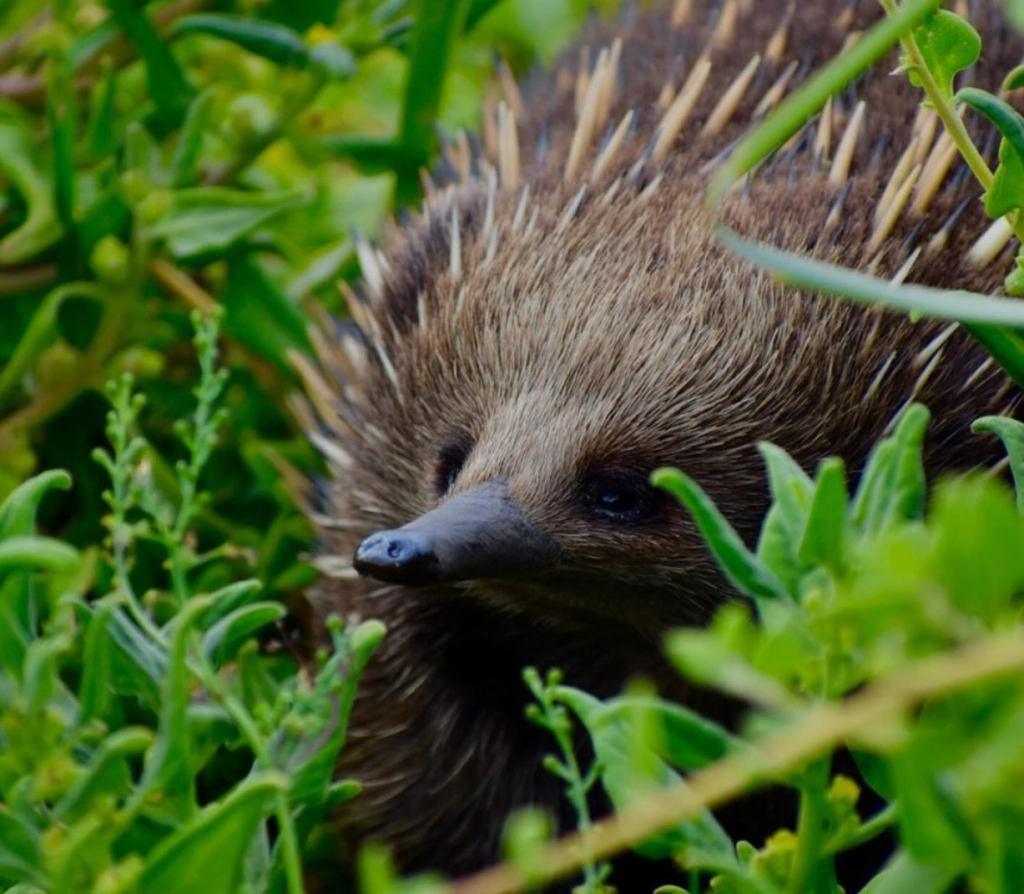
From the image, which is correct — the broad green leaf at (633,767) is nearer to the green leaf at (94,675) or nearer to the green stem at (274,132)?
the green leaf at (94,675)

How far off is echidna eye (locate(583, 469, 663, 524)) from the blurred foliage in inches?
25.4

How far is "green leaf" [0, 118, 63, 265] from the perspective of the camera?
1982mm

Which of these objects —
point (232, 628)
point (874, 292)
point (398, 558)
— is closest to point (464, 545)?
point (398, 558)

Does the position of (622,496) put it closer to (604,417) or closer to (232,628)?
(604,417)

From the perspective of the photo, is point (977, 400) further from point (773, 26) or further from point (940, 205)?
point (773, 26)

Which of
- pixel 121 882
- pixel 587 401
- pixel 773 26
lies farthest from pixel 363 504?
pixel 121 882

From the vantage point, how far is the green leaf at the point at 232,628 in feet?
3.85

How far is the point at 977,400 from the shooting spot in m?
1.47

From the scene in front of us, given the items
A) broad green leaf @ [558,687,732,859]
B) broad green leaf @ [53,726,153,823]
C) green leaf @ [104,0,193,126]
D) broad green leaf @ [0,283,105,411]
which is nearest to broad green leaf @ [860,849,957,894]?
broad green leaf @ [558,687,732,859]

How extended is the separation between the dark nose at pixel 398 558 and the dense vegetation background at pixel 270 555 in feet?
0.18

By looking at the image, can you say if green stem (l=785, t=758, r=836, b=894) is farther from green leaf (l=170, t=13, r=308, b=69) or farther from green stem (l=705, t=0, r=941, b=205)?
green leaf (l=170, t=13, r=308, b=69)

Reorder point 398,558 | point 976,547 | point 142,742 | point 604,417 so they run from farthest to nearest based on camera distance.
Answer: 1. point 604,417
2. point 398,558
3. point 142,742
4. point 976,547

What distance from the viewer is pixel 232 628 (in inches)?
46.8

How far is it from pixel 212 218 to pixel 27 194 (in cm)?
22
